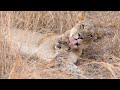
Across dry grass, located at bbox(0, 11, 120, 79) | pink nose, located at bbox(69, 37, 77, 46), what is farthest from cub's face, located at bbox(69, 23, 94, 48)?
dry grass, located at bbox(0, 11, 120, 79)

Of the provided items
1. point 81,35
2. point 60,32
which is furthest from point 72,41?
point 60,32

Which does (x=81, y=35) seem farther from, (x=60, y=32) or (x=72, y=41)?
(x=60, y=32)

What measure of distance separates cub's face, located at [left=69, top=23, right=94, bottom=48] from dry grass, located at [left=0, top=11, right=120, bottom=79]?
0.59ft

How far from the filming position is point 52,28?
15.4ft

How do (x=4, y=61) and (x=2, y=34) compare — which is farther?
(x=2, y=34)

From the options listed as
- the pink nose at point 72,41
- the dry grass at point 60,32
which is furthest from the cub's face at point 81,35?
the dry grass at point 60,32

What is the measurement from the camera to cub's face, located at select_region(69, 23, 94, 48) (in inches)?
160

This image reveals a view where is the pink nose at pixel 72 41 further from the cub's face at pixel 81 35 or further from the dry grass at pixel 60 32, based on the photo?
the dry grass at pixel 60 32

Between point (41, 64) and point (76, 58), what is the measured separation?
15.4 inches

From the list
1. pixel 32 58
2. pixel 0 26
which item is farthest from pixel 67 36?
pixel 0 26

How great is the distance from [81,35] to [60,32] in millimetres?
542

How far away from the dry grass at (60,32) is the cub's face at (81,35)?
0.18 metres

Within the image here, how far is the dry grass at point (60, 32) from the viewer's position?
376 centimetres

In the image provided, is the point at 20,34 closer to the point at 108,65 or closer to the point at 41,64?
the point at 41,64
